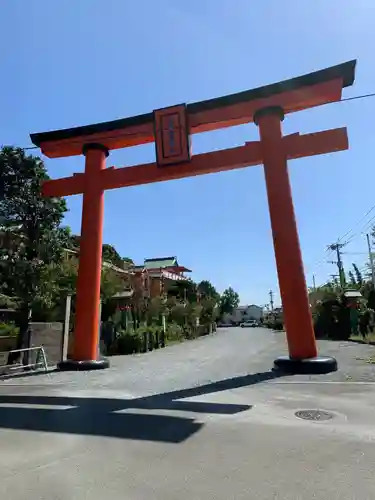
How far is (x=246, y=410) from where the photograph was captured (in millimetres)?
5602

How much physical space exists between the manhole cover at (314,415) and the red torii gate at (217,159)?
3194 millimetres

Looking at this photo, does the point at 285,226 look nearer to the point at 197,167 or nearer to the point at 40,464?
the point at 197,167

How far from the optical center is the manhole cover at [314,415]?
16.8 ft

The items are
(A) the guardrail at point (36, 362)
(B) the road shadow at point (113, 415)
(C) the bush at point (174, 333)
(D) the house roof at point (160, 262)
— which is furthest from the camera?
(D) the house roof at point (160, 262)

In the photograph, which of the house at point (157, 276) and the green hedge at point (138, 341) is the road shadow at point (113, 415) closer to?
the green hedge at point (138, 341)

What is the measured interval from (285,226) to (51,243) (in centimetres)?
743

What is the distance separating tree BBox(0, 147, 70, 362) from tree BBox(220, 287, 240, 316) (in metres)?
71.9

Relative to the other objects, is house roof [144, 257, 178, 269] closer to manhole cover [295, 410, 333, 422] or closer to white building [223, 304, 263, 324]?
manhole cover [295, 410, 333, 422]

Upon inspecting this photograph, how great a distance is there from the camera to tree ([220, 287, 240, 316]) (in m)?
86.2

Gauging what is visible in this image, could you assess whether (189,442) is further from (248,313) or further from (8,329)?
(248,313)

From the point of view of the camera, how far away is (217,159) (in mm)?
10148

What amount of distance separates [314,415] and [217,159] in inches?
275

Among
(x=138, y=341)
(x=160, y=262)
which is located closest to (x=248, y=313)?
(x=160, y=262)

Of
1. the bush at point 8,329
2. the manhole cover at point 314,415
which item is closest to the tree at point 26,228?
the bush at point 8,329
